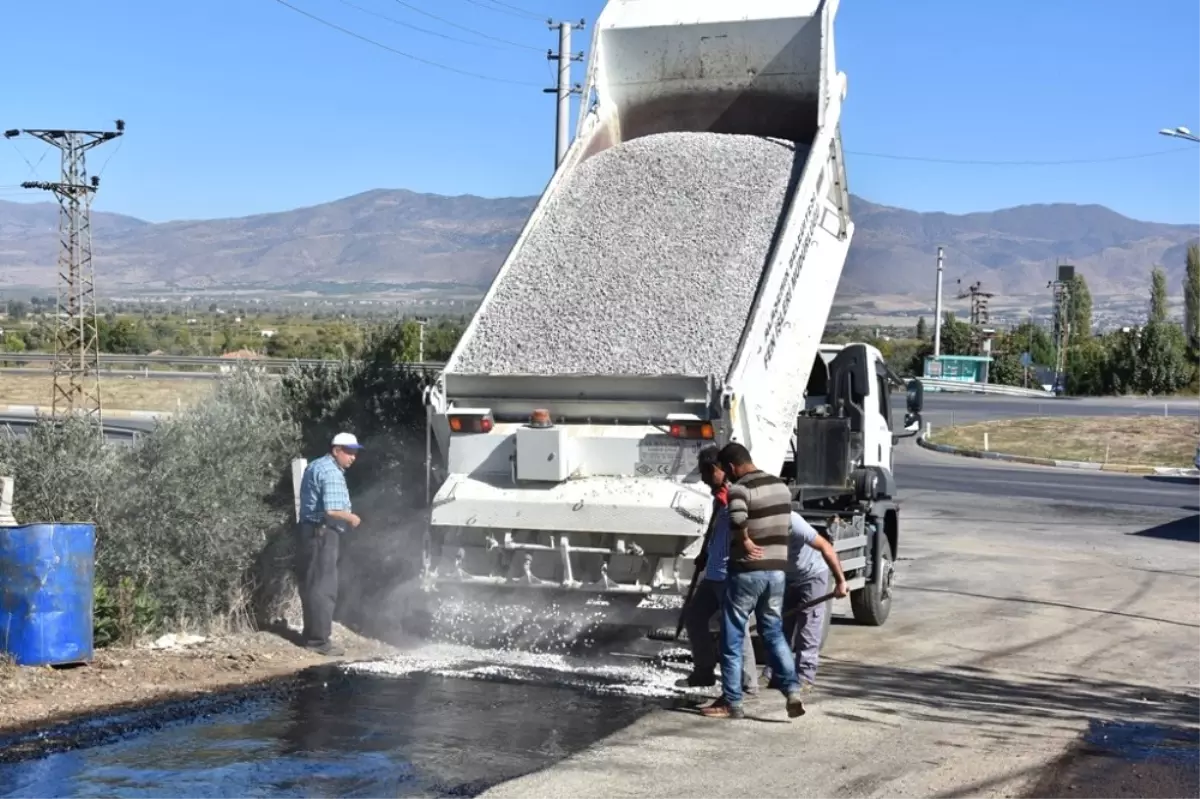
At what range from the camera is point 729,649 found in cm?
829

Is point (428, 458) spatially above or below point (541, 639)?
above

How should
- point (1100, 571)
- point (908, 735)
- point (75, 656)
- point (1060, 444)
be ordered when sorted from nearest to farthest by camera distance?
1. point (908, 735)
2. point (75, 656)
3. point (1100, 571)
4. point (1060, 444)

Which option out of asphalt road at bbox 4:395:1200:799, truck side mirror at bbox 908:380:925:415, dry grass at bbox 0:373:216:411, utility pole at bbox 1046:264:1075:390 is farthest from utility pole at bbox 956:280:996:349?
truck side mirror at bbox 908:380:925:415

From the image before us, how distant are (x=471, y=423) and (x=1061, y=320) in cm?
9392

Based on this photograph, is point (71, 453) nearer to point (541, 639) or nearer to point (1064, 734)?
point (541, 639)

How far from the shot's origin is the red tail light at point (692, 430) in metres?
9.14

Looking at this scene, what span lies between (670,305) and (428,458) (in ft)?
6.31

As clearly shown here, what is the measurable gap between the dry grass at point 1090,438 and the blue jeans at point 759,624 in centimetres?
2831

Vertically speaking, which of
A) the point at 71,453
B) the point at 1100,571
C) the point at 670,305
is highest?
the point at 670,305

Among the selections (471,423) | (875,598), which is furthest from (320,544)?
(875,598)

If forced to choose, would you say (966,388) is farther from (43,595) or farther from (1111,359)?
(43,595)

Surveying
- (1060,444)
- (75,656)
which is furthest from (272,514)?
(1060,444)

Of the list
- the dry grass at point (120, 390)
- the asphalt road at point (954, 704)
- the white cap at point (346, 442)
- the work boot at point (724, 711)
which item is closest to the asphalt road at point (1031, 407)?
the dry grass at point (120, 390)

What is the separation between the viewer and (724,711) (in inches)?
325
